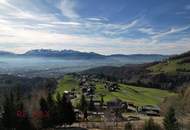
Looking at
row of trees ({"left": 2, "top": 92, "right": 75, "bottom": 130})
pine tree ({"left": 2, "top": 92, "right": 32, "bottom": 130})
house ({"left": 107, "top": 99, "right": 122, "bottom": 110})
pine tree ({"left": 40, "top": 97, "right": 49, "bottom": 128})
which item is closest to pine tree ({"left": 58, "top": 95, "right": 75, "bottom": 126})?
row of trees ({"left": 2, "top": 92, "right": 75, "bottom": 130})

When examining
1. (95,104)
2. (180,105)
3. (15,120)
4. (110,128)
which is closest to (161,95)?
(95,104)

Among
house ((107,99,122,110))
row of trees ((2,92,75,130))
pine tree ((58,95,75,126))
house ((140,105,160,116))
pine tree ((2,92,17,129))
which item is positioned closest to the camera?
pine tree ((2,92,17,129))

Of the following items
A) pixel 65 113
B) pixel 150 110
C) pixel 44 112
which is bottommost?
pixel 150 110

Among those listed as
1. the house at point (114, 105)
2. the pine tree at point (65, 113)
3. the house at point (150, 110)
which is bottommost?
the house at point (150, 110)

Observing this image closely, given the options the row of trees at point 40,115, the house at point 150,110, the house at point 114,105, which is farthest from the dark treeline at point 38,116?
the house at point 150,110

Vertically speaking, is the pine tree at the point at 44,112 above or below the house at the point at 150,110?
above

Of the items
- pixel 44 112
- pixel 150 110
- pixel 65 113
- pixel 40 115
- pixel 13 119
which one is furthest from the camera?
pixel 150 110

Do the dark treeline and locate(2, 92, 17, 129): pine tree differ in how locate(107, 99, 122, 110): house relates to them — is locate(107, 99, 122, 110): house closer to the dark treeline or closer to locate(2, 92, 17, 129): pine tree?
the dark treeline

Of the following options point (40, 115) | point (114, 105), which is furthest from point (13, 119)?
point (114, 105)

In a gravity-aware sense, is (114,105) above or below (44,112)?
below

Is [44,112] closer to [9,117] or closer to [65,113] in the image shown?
[65,113]

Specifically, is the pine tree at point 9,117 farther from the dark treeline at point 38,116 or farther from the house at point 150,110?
the house at point 150,110
